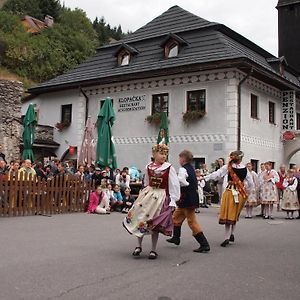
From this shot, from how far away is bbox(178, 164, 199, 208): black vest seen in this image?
7.68 metres

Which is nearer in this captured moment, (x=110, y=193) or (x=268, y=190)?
(x=268, y=190)

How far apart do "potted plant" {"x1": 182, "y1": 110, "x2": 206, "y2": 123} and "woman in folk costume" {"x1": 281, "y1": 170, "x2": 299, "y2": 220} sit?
25.8ft

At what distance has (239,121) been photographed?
21.4 metres

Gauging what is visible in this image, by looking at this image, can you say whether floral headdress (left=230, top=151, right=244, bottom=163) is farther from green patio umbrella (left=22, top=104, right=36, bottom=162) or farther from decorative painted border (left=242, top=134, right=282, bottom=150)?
decorative painted border (left=242, top=134, right=282, bottom=150)

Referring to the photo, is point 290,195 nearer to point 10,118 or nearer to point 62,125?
point 10,118

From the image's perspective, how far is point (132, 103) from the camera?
24547 millimetres

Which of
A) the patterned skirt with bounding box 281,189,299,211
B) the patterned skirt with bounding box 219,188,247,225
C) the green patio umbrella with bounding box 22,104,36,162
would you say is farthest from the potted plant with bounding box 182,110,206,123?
the patterned skirt with bounding box 219,188,247,225

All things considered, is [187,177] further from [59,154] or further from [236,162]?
[59,154]

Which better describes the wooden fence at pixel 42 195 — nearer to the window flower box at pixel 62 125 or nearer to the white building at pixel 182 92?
the white building at pixel 182 92

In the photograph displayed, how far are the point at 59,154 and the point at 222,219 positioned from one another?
66.1 ft

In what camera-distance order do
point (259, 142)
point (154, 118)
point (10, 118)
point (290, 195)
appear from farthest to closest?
1. point (259, 142)
2. point (154, 118)
3. point (10, 118)
4. point (290, 195)

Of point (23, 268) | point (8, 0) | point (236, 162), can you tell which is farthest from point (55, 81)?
point (8, 0)

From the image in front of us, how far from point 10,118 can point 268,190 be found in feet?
40.1

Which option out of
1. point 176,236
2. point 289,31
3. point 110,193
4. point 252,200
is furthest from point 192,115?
point 289,31
